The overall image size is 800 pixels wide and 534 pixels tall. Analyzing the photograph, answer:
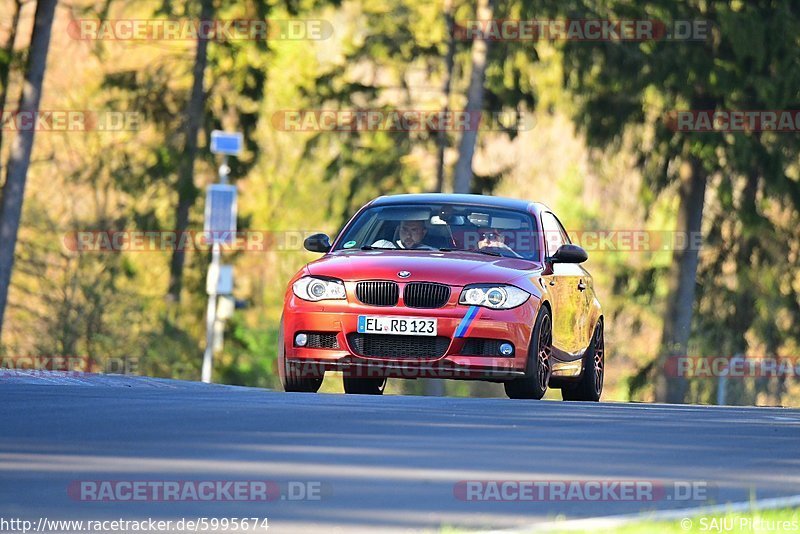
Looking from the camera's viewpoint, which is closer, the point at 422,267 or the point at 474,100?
the point at 422,267

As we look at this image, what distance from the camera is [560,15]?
1513 inches

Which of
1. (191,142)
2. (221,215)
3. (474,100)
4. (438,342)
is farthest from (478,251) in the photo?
(191,142)

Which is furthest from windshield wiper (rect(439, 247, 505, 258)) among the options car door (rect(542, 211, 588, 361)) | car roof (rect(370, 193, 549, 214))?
car roof (rect(370, 193, 549, 214))

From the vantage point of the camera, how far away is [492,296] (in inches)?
612

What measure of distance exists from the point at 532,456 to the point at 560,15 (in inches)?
1124

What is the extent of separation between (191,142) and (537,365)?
28.0 m

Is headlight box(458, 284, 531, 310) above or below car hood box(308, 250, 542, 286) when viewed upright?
below

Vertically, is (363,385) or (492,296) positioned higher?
(492,296)

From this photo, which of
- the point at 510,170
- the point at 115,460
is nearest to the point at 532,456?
the point at 115,460

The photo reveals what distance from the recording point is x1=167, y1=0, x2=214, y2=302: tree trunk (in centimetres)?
4266

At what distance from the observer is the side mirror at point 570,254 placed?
1675 centimetres

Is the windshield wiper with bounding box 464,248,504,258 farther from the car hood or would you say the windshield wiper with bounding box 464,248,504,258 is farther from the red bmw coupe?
the car hood

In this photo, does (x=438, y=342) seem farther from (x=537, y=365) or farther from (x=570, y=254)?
(x=570, y=254)

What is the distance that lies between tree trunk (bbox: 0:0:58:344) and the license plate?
2033cm
